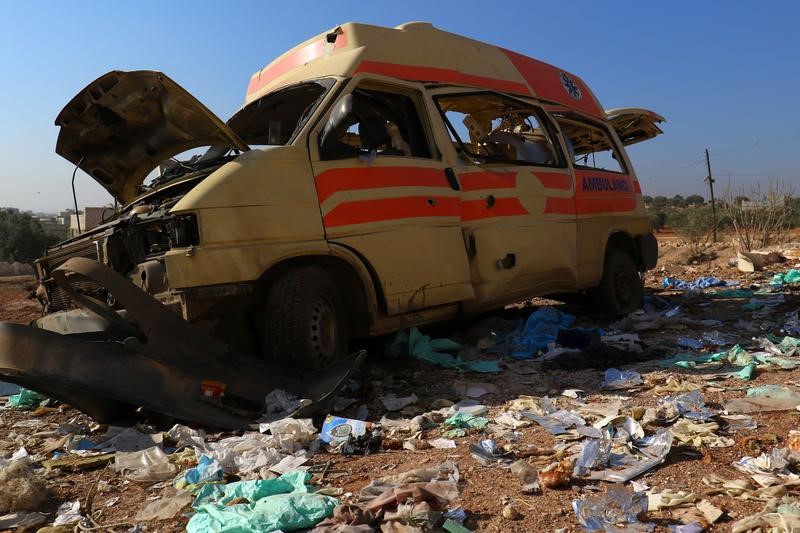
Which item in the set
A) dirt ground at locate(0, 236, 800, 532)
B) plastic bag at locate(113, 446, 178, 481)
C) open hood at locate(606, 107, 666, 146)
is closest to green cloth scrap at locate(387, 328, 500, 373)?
dirt ground at locate(0, 236, 800, 532)

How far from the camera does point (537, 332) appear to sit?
592 centimetres

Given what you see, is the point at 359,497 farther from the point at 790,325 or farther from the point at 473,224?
the point at 790,325

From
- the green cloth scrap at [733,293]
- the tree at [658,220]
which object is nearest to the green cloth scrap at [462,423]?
the green cloth scrap at [733,293]

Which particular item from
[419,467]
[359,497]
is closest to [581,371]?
[419,467]

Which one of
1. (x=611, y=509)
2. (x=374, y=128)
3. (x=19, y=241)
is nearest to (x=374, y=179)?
(x=374, y=128)

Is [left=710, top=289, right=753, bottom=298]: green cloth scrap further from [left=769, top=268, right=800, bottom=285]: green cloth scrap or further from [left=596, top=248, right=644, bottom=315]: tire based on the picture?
[left=596, top=248, right=644, bottom=315]: tire

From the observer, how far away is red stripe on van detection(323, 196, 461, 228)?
13.9 ft

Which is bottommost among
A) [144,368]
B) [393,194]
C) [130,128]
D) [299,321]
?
[144,368]

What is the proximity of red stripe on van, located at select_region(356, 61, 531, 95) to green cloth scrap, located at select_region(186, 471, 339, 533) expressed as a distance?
3049mm

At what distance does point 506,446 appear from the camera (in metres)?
3.17

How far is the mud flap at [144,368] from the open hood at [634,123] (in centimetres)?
556

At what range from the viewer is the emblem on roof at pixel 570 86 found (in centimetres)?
699

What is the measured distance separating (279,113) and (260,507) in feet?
11.7

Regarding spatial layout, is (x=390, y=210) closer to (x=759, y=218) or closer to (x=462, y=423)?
(x=462, y=423)
